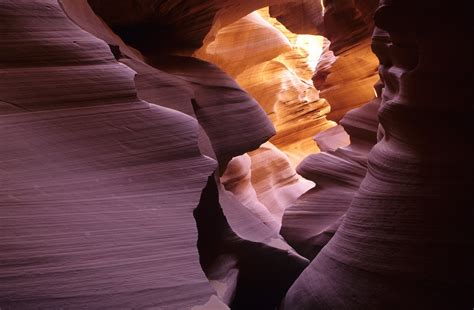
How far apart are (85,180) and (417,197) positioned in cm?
159

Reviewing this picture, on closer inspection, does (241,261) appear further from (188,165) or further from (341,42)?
(341,42)

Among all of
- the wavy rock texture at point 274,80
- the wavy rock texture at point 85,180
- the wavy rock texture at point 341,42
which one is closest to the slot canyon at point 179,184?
the wavy rock texture at point 85,180

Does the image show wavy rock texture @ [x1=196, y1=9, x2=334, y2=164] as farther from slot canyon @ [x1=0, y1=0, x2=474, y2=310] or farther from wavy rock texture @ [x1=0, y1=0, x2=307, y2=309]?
slot canyon @ [x1=0, y1=0, x2=474, y2=310]

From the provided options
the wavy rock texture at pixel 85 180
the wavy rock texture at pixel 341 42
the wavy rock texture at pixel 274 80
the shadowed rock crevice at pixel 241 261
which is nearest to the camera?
the wavy rock texture at pixel 85 180

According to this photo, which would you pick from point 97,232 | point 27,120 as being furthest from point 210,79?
point 97,232

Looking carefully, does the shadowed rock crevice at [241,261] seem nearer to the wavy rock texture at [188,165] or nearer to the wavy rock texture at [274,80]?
the wavy rock texture at [188,165]

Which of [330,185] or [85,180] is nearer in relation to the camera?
[85,180]

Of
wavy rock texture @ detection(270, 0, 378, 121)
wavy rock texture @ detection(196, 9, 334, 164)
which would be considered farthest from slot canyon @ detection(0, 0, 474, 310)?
wavy rock texture @ detection(196, 9, 334, 164)

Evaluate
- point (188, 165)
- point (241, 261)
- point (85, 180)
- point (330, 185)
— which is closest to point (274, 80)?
point (330, 185)

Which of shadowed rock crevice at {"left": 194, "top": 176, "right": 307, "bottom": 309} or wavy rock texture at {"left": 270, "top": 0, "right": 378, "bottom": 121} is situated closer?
shadowed rock crevice at {"left": 194, "top": 176, "right": 307, "bottom": 309}

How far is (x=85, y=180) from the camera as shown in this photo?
1812mm

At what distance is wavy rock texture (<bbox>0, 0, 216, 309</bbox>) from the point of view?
151 cm

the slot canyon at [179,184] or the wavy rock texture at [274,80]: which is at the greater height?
the slot canyon at [179,184]

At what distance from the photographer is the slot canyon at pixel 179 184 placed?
160 cm
